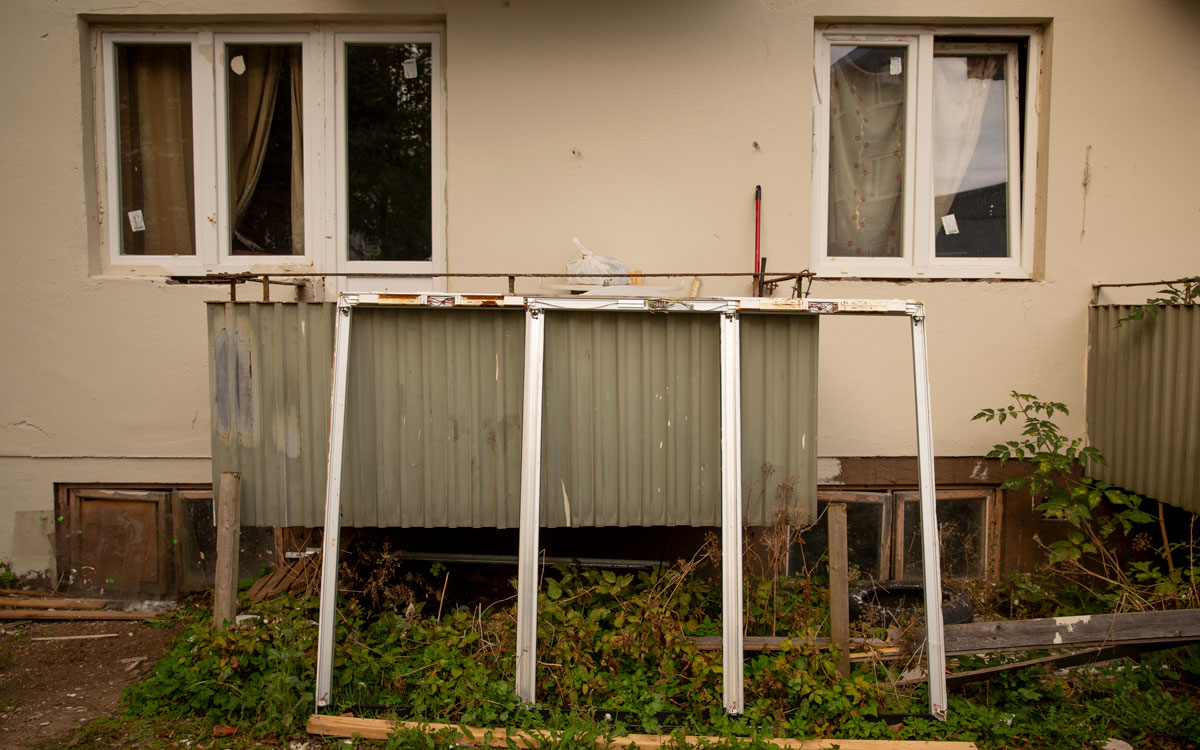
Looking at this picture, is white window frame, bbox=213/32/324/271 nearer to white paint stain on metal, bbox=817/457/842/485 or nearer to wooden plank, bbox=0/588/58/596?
wooden plank, bbox=0/588/58/596

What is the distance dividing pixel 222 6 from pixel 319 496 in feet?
10.0

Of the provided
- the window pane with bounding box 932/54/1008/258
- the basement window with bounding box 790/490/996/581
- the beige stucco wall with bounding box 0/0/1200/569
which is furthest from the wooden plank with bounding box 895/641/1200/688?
the window pane with bounding box 932/54/1008/258

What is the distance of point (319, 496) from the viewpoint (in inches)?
141

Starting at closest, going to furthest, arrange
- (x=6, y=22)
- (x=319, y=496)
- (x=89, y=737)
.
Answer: (x=89, y=737) < (x=319, y=496) < (x=6, y=22)

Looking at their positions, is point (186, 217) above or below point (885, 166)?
below

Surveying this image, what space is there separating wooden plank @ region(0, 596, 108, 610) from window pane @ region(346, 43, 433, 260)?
2705mm

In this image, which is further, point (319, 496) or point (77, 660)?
point (77, 660)

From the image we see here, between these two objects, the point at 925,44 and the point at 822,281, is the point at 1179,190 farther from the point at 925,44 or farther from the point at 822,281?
the point at 822,281

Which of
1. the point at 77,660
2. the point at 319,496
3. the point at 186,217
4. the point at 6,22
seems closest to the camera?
the point at 319,496

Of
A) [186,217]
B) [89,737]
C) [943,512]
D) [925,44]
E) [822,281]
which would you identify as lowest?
[89,737]

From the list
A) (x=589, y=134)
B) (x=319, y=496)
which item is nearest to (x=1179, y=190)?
(x=589, y=134)

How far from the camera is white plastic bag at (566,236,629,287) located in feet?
13.0

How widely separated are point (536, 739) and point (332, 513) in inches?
53.1

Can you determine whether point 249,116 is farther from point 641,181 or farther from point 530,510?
point 530,510
